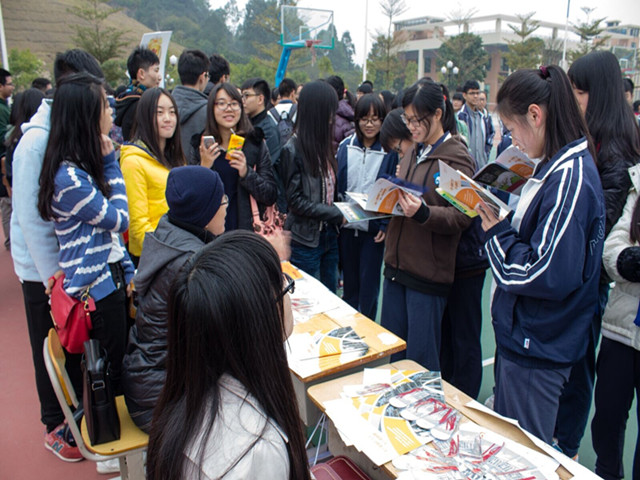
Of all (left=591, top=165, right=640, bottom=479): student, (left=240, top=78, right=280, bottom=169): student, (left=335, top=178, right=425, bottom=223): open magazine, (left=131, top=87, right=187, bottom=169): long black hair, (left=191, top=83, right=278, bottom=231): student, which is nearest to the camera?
(left=591, top=165, right=640, bottom=479): student

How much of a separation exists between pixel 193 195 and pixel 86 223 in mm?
667

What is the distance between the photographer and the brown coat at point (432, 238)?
213cm

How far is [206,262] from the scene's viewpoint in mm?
908

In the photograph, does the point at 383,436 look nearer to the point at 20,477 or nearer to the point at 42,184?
the point at 42,184

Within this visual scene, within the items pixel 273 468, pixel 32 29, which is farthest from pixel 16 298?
pixel 32 29

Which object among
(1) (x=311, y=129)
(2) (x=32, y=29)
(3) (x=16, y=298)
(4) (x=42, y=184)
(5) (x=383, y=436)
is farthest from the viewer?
(2) (x=32, y=29)

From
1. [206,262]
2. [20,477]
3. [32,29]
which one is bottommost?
[20,477]

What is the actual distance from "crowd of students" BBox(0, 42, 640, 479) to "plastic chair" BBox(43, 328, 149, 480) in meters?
0.08

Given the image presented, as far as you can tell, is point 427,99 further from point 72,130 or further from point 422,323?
point 72,130

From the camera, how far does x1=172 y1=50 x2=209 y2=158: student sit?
3205mm

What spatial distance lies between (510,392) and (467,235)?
87cm

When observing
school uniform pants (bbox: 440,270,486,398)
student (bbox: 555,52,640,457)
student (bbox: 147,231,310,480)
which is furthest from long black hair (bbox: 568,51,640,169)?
student (bbox: 147,231,310,480)

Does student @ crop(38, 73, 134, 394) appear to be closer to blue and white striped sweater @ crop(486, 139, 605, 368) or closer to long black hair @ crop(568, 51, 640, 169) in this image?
blue and white striped sweater @ crop(486, 139, 605, 368)

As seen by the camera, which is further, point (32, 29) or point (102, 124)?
point (32, 29)
